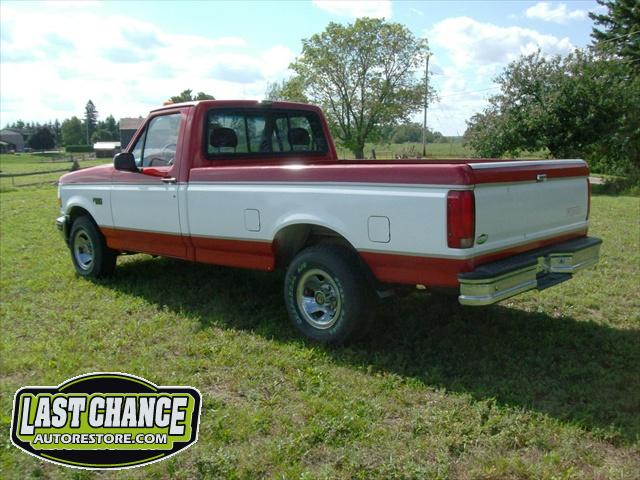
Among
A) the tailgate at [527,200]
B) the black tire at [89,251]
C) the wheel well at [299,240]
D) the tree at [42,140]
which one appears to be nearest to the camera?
the tailgate at [527,200]

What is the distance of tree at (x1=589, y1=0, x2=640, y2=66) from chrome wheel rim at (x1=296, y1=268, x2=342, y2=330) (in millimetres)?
28057

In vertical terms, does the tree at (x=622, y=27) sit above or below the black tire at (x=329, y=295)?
above

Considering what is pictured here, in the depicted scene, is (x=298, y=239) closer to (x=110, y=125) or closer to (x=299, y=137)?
(x=299, y=137)

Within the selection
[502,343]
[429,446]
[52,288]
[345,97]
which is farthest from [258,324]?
[345,97]

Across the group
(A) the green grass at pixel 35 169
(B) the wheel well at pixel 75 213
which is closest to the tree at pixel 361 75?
(A) the green grass at pixel 35 169

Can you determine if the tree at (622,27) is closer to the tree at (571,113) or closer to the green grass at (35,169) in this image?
the tree at (571,113)

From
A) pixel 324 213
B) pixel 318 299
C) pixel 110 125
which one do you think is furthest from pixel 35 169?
pixel 110 125

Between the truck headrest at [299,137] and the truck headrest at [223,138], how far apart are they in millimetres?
756

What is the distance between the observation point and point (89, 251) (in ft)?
23.4

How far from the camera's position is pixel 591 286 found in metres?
6.35

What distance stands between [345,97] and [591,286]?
4225cm

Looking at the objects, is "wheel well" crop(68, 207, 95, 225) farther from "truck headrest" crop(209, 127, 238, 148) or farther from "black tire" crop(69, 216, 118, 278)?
"truck headrest" crop(209, 127, 238, 148)

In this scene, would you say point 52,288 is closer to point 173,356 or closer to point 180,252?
point 180,252

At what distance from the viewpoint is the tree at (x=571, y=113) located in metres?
20.5
